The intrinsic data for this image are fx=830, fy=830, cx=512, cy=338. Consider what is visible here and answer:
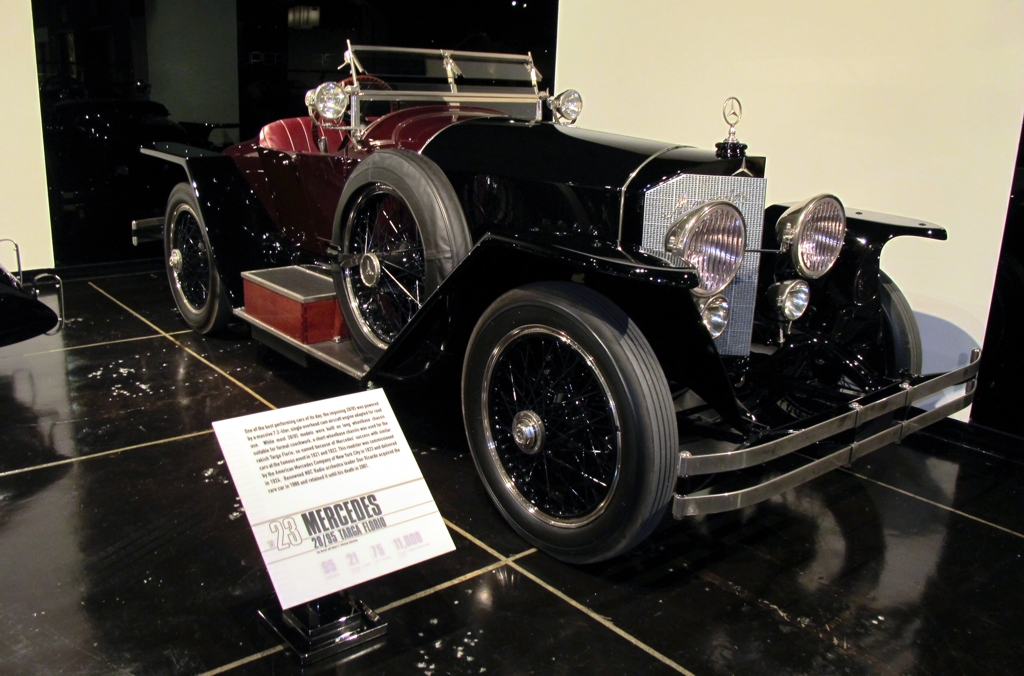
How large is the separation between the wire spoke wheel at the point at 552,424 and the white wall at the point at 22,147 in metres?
4.51

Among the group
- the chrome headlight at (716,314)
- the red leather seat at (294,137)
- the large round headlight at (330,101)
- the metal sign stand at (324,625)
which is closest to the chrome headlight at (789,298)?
the chrome headlight at (716,314)

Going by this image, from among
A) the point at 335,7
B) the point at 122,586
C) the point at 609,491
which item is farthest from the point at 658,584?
the point at 335,7

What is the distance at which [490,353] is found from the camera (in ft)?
8.30

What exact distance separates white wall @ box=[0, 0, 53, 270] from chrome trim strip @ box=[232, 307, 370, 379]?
306cm

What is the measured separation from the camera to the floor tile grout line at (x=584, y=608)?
2.07m

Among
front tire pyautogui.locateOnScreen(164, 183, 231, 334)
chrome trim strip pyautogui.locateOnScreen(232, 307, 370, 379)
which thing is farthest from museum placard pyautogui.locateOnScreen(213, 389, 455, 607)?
front tire pyautogui.locateOnScreen(164, 183, 231, 334)

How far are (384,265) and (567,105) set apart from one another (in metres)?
1.47

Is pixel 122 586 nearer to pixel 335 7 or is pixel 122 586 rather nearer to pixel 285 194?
pixel 285 194

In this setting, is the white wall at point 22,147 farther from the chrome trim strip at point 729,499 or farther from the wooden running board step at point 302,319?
the chrome trim strip at point 729,499

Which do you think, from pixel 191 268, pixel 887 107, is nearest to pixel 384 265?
pixel 191 268

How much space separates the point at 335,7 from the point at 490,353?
5.02 m

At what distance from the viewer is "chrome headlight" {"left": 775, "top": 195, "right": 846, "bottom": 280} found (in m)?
2.65

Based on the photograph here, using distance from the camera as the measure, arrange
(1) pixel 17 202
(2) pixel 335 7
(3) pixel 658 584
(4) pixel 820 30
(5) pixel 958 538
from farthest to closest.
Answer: (2) pixel 335 7
(1) pixel 17 202
(4) pixel 820 30
(5) pixel 958 538
(3) pixel 658 584

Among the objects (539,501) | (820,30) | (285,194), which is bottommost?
(539,501)
